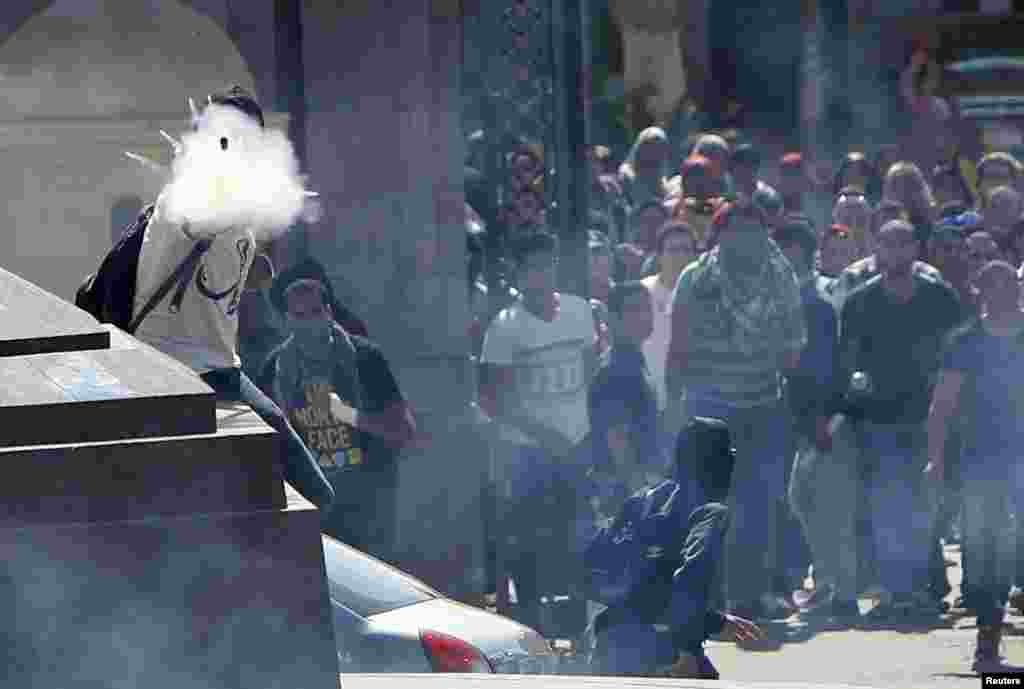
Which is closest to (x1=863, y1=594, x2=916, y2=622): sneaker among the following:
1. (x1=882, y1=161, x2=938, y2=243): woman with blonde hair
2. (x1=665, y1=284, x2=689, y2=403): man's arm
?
(x1=665, y1=284, x2=689, y2=403): man's arm

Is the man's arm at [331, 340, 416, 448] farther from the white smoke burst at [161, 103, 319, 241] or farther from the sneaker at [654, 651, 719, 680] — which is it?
the white smoke burst at [161, 103, 319, 241]

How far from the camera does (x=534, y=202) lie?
39.5 feet

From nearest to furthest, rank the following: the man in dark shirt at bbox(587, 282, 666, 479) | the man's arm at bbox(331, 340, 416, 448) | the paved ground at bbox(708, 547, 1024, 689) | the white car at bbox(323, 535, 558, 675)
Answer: the white car at bbox(323, 535, 558, 675) < the paved ground at bbox(708, 547, 1024, 689) < the man's arm at bbox(331, 340, 416, 448) < the man in dark shirt at bbox(587, 282, 666, 479)

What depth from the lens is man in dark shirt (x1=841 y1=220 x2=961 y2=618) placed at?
11648mm

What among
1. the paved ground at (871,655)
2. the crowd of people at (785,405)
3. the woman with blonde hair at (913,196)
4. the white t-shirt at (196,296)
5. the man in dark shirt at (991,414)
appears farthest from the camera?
the woman with blonde hair at (913,196)

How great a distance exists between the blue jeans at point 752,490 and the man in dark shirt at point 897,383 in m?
0.48

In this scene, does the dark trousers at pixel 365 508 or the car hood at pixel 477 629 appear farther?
the dark trousers at pixel 365 508

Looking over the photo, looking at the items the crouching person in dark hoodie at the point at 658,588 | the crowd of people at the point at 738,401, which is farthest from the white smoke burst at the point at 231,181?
the crowd of people at the point at 738,401

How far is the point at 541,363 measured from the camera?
11297 mm

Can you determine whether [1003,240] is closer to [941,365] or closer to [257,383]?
[941,365]

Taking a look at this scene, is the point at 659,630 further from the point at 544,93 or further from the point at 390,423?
the point at 544,93

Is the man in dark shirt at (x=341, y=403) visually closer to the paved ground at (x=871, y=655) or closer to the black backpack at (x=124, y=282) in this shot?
the paved ground at (x=871, y=655)

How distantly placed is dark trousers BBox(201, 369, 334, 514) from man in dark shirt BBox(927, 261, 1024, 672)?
171 inches

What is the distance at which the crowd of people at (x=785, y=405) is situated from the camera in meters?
11.0
